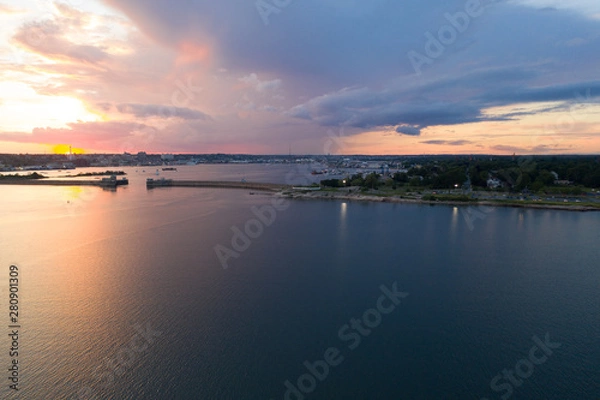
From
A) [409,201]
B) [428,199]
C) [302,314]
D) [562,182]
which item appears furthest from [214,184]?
[562,182]

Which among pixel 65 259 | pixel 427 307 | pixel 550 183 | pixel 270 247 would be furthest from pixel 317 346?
pixel 550 183

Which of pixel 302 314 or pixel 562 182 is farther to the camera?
pixel 562 182

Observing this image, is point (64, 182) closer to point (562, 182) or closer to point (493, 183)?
point (493, 183)

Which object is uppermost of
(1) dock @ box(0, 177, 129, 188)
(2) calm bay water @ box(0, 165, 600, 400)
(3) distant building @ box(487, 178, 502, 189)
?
(3) distant building @ box(487, 178, 502, 189)

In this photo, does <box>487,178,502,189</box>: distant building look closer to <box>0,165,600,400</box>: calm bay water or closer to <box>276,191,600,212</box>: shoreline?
<box>276,191,600,212</box>: shoreline

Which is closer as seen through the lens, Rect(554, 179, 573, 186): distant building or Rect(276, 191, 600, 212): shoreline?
Rect(276, 191, 600, 212): shoreline

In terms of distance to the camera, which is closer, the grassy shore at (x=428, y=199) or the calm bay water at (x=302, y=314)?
the calm bay water at (x=302, y=314)

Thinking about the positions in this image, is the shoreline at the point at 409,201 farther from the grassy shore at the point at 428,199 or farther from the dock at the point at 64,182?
the dock at the point at 64,182

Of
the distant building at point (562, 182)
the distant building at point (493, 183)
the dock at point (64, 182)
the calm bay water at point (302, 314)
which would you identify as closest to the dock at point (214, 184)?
the dock at point (64, 182)

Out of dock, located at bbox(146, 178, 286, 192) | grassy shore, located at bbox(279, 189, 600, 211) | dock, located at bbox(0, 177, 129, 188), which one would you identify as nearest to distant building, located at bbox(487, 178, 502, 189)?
grassy shore, located at bbox(279, 189, 600, 211)
